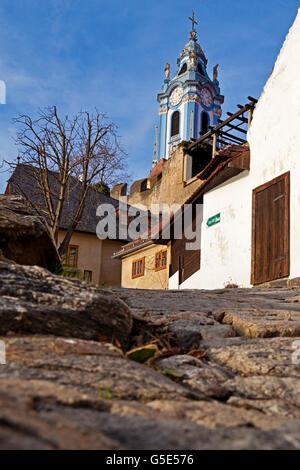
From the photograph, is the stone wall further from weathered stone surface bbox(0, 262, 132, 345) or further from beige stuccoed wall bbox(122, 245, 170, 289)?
weathered stone surface bbox(0, 262, 132, 345)

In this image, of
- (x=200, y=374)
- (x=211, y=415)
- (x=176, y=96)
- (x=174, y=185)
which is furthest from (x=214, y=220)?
(x=176, y=96)

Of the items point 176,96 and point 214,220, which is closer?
point 214,220

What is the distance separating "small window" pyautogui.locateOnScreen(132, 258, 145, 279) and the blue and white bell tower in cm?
3512

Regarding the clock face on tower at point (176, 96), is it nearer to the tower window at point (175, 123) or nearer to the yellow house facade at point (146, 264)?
the tower window at point (175, 123)

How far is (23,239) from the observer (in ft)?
17.8

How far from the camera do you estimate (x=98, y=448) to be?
1272 millimetres

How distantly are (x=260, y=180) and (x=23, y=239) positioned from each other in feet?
27.5

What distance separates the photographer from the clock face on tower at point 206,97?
58.8 m

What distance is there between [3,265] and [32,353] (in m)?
0.97

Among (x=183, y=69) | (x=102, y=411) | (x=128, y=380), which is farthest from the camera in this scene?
(x=183, y=69)

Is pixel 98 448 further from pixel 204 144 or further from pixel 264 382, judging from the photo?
pixel 204 144

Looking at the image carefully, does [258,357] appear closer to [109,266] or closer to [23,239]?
[23,239]
